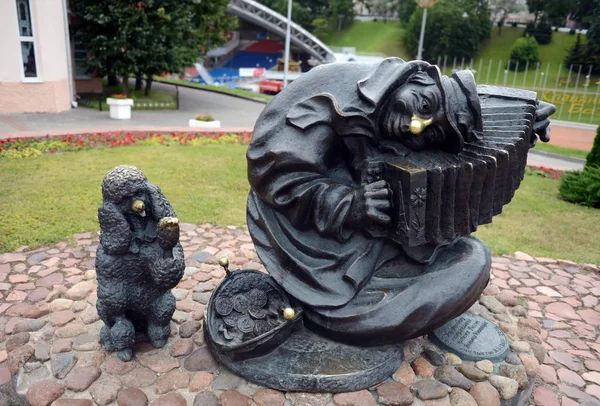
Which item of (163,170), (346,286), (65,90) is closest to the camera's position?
(346,286)

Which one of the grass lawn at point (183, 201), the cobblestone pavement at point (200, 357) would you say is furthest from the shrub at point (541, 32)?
the cobblestone pavement at point (200, 357)

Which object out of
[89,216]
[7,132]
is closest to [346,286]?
[89,216]

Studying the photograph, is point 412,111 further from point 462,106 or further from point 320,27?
point 320,27

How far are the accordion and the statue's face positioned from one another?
16 cm

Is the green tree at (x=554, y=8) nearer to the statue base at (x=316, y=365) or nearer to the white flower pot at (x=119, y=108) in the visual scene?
the white flower pot at (x=119, y=108)

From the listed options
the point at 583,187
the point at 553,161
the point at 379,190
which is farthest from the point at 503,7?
the point at 379,190

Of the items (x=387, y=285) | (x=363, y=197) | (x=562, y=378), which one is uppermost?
(x=363, y=197)

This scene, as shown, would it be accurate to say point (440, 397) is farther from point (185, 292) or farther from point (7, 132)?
point (7, 132)

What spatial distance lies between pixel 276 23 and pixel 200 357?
39.8 meters

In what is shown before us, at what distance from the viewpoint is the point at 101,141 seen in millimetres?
10461

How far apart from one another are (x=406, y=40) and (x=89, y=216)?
141 ft

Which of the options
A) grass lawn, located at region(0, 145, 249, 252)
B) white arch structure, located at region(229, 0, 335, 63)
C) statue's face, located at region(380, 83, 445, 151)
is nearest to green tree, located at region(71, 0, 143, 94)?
grass lawn, located at region(0, 145, 249, 252)

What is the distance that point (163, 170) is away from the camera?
8492 millimetres

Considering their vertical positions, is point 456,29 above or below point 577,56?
above
